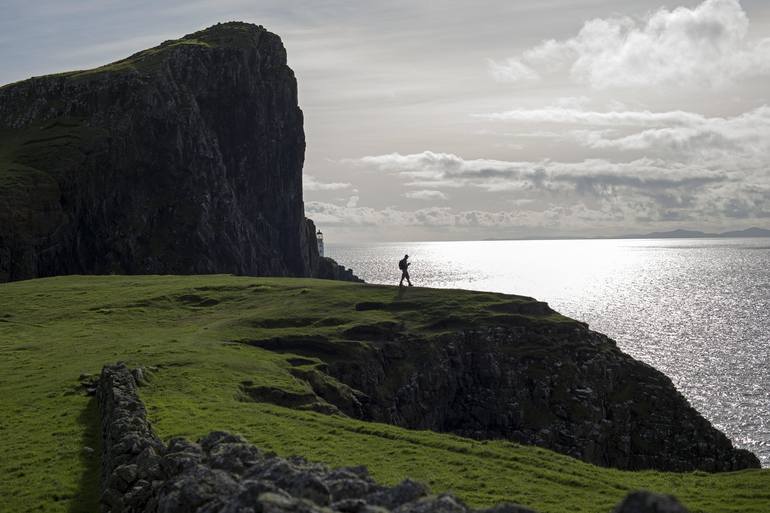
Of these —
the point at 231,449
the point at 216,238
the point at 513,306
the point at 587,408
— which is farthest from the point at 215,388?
the point at 216,238

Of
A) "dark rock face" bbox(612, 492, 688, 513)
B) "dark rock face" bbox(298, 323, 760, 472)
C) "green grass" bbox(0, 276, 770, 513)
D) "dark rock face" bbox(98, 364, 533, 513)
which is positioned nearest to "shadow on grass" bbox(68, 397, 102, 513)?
"green grass" bbox(0, 276, 770, 513)

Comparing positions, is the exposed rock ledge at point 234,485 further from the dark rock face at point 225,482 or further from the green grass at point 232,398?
the green grass at point 232,398

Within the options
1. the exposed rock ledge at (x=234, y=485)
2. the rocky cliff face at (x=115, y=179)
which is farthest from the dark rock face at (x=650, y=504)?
the rocky cliff face at (x=115, y=179)

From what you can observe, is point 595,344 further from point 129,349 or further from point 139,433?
point 139,433

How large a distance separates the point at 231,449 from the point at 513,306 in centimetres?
5792

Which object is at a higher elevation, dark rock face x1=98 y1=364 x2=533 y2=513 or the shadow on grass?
dark rock face x1=98 y1=364 x2=533 y2=513

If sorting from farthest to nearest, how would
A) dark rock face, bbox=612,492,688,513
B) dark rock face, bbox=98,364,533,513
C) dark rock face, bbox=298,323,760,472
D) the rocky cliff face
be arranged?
the rocky cliff face
dark rock face, bbox=298,323,760,472
dark rock face, bbox=98,364,533,513
dark rock face, bbox=612,492,688,513

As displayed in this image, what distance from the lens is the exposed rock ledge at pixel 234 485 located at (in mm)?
13359

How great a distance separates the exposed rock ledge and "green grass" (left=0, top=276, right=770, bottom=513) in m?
2.63

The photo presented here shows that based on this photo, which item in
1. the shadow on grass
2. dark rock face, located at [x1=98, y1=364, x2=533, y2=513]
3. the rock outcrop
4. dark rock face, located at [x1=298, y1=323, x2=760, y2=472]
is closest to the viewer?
dark rock face, located at [x1=98, y1=364, x2=533, y2=513]

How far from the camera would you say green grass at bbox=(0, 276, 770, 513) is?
28.0 m

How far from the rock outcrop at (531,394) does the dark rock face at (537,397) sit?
0.09m

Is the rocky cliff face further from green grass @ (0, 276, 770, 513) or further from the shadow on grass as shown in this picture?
the shadow on grass

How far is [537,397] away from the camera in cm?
6544
